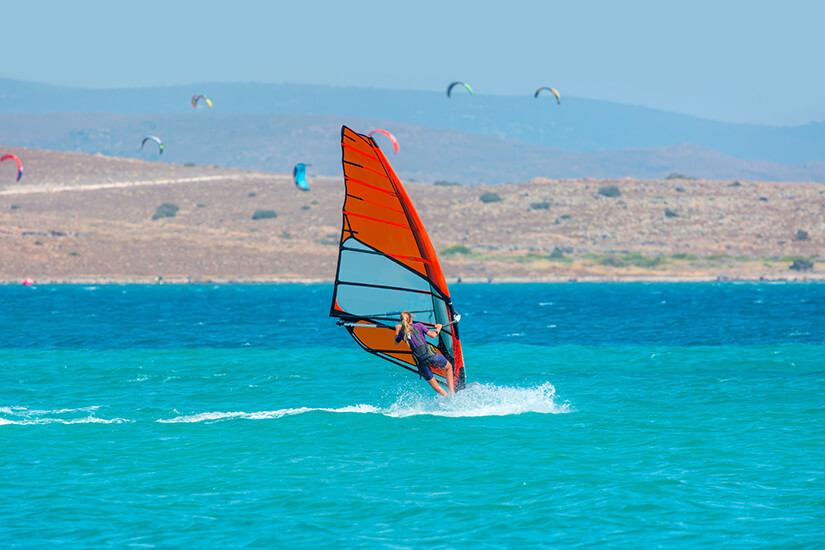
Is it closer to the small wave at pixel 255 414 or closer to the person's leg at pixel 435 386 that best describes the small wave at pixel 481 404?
the person's leg at pixel 435 386

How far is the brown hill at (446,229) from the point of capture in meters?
71.6

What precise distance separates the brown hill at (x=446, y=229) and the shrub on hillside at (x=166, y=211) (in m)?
0.89

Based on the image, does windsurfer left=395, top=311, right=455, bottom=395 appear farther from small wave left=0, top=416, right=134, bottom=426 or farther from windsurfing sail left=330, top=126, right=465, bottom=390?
small wave left=0, top=416, right=134, bottom=426

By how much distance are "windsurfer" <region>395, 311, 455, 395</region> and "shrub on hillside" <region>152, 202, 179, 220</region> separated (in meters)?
70.6

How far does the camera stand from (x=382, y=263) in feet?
53.9

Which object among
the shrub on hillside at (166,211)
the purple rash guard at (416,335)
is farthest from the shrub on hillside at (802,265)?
the purple rash guard at (416,335)

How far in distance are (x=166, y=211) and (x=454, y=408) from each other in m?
70.4

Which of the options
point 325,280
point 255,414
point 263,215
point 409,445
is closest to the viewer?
point 409,445

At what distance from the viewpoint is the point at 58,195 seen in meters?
91.1

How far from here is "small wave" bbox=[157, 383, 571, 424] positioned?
1805cm

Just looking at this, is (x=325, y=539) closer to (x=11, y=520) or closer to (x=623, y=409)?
(x=11, y=520)

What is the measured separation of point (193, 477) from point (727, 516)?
691 cm

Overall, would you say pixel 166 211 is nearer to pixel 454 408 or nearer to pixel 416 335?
pixel 454 408

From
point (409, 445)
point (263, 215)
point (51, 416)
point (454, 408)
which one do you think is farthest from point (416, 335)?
point (263, 215)
